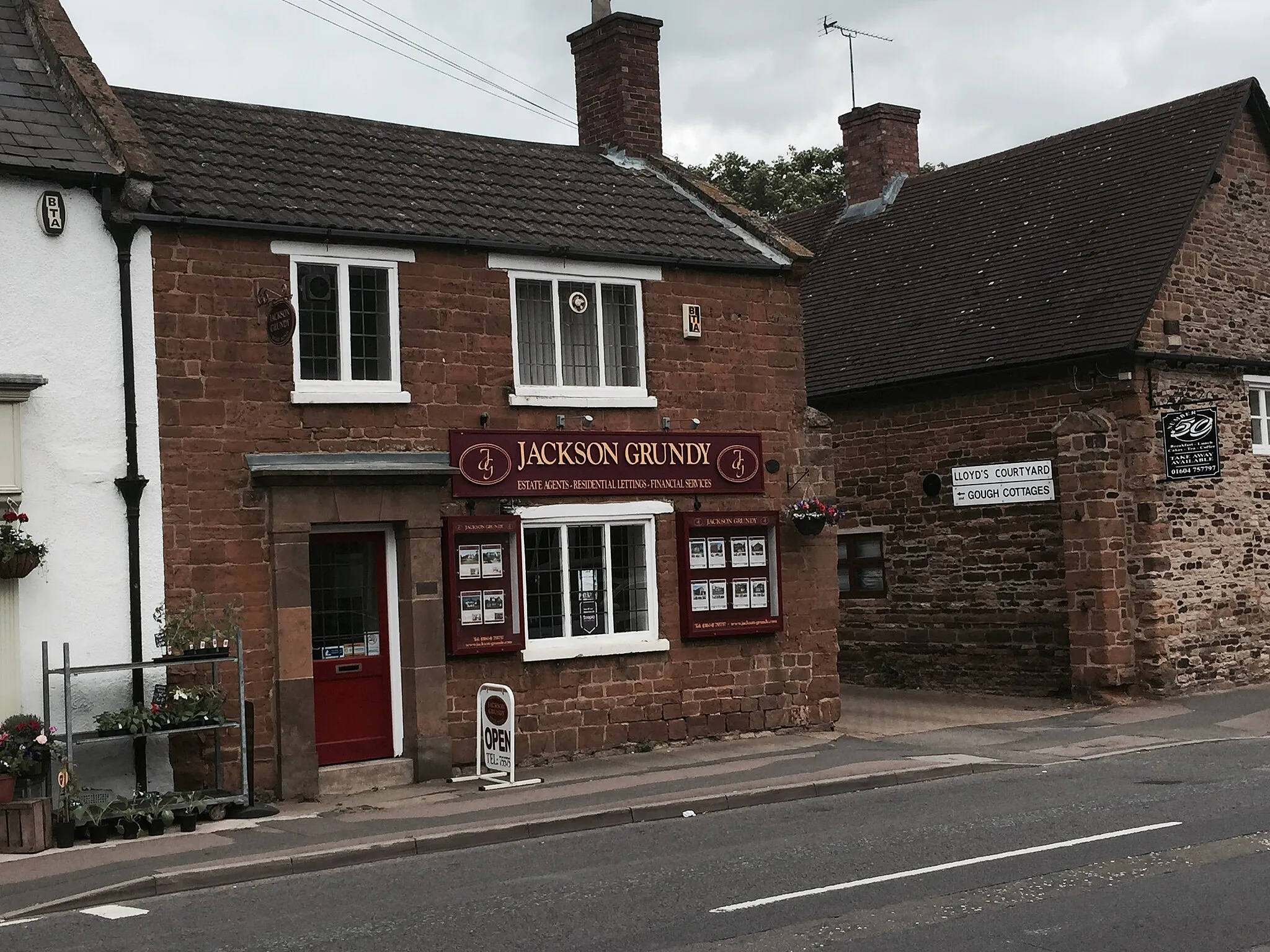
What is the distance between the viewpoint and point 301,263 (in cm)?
1477

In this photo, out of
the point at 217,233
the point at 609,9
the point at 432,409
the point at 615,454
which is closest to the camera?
the point at 217,233

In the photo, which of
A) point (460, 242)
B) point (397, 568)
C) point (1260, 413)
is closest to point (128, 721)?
point (397, 568)

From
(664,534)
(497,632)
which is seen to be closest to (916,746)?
(664,534)

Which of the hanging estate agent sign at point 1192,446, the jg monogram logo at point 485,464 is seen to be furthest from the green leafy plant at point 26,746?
the hanging estate agent sign at point 1192,446

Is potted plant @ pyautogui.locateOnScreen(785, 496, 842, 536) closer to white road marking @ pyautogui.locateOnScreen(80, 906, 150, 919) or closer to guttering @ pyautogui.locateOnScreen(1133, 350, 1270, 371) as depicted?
guttering @ pyautogui.locateOnScreen(1133, 350, 1270, 371)

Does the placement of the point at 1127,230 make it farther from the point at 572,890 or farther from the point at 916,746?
the point at 572,890

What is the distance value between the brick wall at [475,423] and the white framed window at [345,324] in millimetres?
131

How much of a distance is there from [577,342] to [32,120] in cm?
593

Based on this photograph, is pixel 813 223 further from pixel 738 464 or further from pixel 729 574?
pixel 729 574

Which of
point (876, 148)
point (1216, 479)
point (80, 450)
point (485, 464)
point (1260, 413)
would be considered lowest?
point (1216, 479)

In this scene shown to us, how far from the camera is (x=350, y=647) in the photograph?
1488 cm

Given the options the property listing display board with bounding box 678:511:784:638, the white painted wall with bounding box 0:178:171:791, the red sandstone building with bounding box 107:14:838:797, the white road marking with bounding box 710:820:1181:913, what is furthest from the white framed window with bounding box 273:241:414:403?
the white road marking with bounding box 710:820:1181:913

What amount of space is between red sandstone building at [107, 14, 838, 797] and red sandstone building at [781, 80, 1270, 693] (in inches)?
178

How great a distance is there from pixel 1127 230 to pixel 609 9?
8127mm
